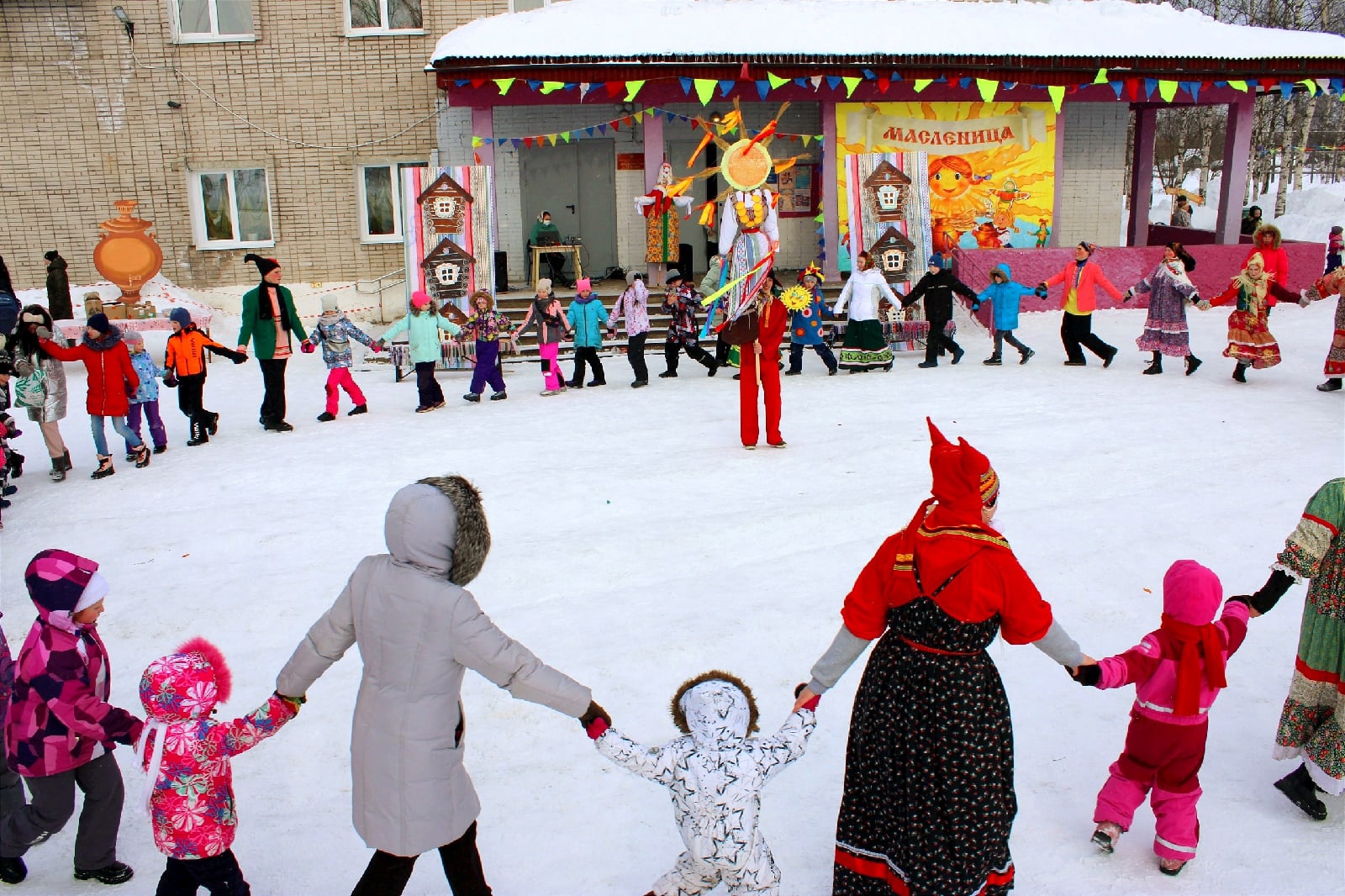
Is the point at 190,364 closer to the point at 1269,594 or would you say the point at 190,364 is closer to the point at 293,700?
the point at 293,700

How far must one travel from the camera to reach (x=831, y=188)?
637 inches

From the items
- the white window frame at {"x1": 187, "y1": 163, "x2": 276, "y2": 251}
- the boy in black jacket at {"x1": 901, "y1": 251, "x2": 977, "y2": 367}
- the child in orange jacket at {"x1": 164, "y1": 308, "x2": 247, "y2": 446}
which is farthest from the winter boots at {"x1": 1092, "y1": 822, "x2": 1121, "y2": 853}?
the white window frame at {"x1": 187, "y1": 163, "x2": 276, "y2": 251}

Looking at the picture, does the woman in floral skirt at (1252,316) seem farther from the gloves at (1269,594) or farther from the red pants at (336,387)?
the red pants at (336,387)

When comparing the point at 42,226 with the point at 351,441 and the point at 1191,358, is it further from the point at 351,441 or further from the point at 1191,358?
the point at 1191,358

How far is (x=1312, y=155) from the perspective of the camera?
134 ft

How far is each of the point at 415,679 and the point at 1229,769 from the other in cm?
346

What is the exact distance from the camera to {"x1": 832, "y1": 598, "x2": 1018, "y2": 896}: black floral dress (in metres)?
3.08

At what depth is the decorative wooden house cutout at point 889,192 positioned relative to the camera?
47.9 feet

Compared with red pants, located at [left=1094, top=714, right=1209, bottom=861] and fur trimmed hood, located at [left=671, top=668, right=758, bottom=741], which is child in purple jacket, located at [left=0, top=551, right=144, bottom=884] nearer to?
fur trimmed hood, located at [left=671, top=668, right=758, bottom=741]

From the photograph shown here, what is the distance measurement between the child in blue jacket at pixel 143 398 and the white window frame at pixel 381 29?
9054mm

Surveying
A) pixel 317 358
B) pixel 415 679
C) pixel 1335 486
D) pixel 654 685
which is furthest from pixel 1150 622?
pixel 317 358

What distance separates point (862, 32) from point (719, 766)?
581 inches

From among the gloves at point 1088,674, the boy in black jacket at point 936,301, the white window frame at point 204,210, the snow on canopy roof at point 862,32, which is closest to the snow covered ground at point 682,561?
the boy in black jacket at point 936,301

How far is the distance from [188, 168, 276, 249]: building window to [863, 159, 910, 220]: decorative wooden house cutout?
9.65 metres
